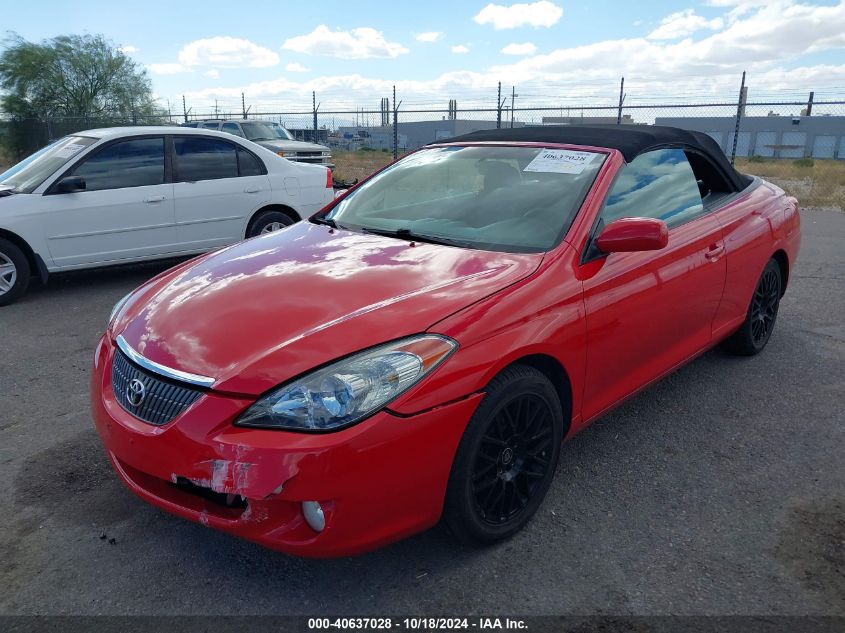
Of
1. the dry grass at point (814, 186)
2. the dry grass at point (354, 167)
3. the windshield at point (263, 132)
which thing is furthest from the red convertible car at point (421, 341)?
the dry grass at point (354, 167)

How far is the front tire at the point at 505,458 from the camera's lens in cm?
244

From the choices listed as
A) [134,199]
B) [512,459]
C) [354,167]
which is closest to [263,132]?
[354,167]

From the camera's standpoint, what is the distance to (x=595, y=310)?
2.95m

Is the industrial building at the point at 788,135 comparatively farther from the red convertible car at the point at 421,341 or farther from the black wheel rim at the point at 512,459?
the black wheel rim at the point at 512,459

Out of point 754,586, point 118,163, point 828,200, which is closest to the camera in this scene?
point 754,586

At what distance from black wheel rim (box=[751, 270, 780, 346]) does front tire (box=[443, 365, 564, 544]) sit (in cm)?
243

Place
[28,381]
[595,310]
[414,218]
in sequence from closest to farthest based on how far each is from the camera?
[595,310], [414,218], [28,381]

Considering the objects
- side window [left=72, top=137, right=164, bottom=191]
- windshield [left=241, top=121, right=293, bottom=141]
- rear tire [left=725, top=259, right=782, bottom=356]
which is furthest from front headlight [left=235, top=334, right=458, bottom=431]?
windshield [left=241, top=121, right=293, bottom=141]

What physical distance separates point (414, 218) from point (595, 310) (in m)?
1.08

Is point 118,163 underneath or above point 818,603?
above

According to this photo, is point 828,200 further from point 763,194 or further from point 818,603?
point 818,603

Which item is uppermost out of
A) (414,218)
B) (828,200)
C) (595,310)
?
(414,218)

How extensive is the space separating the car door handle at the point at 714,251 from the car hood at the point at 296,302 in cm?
136

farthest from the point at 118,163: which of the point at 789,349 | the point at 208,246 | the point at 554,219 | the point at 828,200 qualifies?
the point at 828,200
